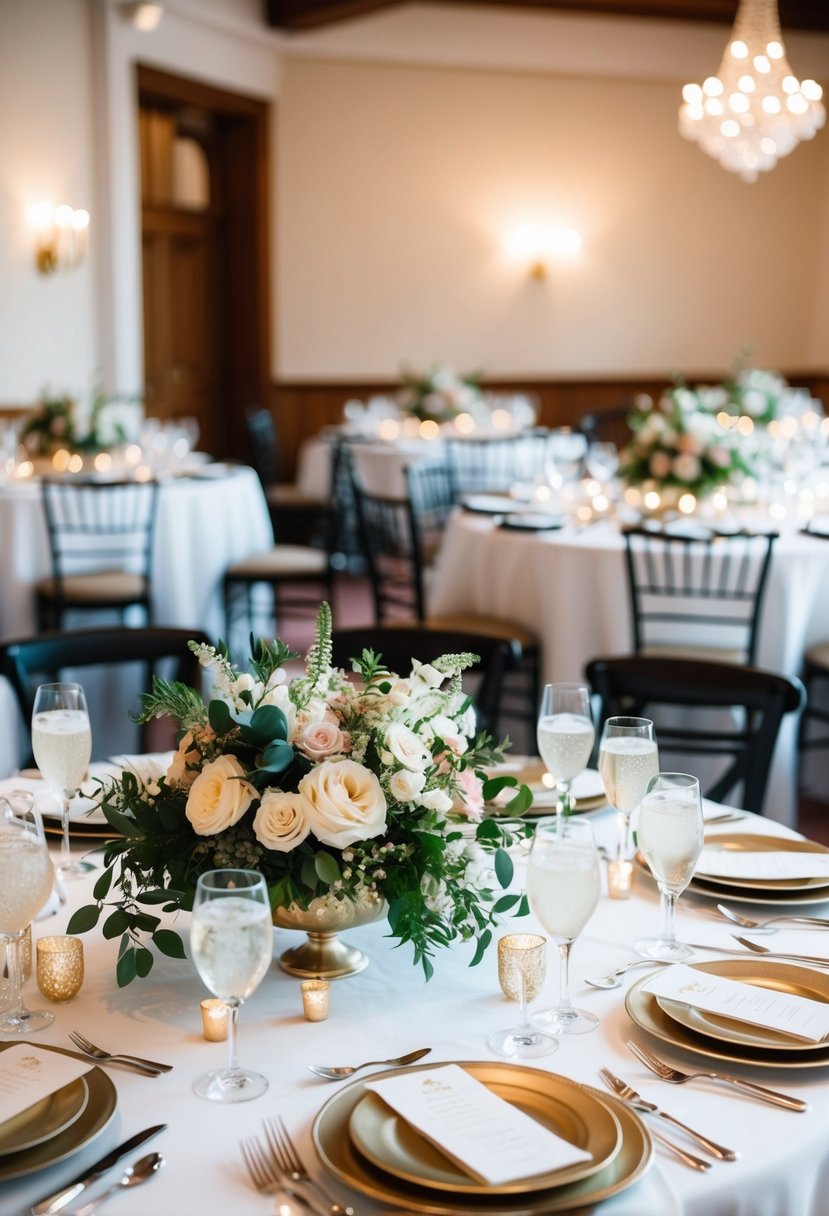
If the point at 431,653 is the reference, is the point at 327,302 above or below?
above

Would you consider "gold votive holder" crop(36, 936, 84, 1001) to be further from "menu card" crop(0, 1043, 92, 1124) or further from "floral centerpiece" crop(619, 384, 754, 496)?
"floral centerpiece" crop(619, 384, 754, 496)

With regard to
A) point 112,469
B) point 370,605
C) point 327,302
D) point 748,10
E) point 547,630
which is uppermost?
point 748,10

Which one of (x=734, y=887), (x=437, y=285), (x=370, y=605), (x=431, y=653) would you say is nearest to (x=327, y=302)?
(x=437, y=285)

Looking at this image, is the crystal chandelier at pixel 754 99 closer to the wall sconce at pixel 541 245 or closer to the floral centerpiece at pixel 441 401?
the floral centerpiece at pixel 441 401

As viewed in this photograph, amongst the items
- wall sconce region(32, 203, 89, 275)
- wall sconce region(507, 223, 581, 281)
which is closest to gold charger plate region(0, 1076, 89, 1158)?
wall sconce region(32, 203, 89, 275)

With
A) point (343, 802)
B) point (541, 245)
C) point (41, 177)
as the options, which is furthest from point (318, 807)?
point (541, 245)

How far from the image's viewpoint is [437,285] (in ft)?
33.5

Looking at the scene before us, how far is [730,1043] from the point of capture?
4.34 ft

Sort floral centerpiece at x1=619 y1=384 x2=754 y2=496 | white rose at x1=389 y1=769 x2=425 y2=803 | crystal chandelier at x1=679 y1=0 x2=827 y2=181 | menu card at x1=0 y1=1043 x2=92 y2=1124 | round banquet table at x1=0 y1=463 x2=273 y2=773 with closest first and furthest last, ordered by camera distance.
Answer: menu card at x1=0 y1=1043 x2=92 y2=1124, white rose at x1=389 y1=769 x2=425 y2=803, floral centerpiece at x1=619 y1=384 x2=754 y2=496, round banquet table at x1=0 y1=463 x2=273 y2=773, crystal chandelier at x1=679 y1=0 x2=827 y2=181

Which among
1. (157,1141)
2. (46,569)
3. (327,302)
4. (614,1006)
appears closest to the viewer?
(157,1141)

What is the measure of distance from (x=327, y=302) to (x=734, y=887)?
8.63 meters

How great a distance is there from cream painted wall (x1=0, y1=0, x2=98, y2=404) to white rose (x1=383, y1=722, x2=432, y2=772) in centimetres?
641

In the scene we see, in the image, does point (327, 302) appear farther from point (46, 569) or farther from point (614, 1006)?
point (614, 1006)

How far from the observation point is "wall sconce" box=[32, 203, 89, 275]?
24.9ft
